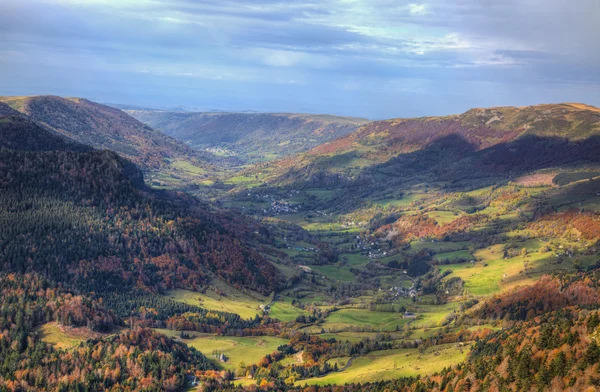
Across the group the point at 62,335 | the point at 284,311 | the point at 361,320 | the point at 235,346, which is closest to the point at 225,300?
the point at 284,311

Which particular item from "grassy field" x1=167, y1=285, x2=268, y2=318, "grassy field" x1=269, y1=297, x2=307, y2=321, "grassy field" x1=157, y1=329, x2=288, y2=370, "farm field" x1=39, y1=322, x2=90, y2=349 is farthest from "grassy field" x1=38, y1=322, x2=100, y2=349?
"grassy field" x1=269, y1=297, x2=307, y2=321

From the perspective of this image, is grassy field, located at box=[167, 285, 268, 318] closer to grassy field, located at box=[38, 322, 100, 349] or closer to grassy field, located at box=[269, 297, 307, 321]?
grassy field, located at box=[269, 297, 307, 321]

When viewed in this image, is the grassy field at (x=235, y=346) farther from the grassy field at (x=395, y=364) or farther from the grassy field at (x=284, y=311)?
the grassy field at (x=284, y=311)

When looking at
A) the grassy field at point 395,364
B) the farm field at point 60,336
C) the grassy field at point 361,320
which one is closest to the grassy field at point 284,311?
the grassy field at point 361,320

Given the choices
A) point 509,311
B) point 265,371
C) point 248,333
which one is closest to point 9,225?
point 248,333

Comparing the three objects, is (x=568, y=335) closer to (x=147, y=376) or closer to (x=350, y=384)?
(x=350, y=384)

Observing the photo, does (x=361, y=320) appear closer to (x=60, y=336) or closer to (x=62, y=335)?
(x=62, y=335)
